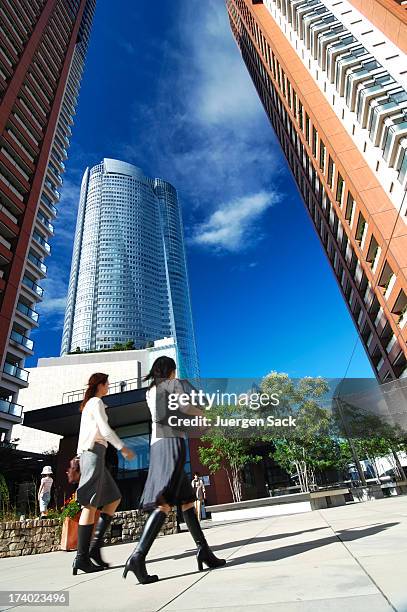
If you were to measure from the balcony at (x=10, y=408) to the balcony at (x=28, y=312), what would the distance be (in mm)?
8462

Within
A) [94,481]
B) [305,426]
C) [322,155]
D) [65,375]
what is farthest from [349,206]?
[65,375]

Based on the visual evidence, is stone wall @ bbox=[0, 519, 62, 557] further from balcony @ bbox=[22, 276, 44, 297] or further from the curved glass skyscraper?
the curved glass skyscraper

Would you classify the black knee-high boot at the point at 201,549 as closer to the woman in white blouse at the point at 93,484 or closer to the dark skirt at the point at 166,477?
the dark skirt at the point at 166,477

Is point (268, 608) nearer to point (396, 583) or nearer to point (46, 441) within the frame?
point (396, 583)

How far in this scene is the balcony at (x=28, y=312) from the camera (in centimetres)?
3241

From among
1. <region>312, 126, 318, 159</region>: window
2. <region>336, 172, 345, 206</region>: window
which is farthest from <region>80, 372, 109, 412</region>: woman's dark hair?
<region>312, 126, 318, 159</region>: window

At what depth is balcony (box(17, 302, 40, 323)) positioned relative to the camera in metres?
32.4

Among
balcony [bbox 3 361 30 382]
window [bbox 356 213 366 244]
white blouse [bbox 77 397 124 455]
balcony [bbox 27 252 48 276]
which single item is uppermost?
balcony [bbox 27 252 48 276]

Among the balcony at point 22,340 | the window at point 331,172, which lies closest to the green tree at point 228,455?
the balcony at point 22,340

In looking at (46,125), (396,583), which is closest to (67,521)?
(396,583)

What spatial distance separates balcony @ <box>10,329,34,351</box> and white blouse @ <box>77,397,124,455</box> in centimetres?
3033

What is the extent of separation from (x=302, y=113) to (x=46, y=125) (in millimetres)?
27296

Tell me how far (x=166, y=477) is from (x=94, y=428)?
1103 millimetres

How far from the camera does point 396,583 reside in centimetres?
167
